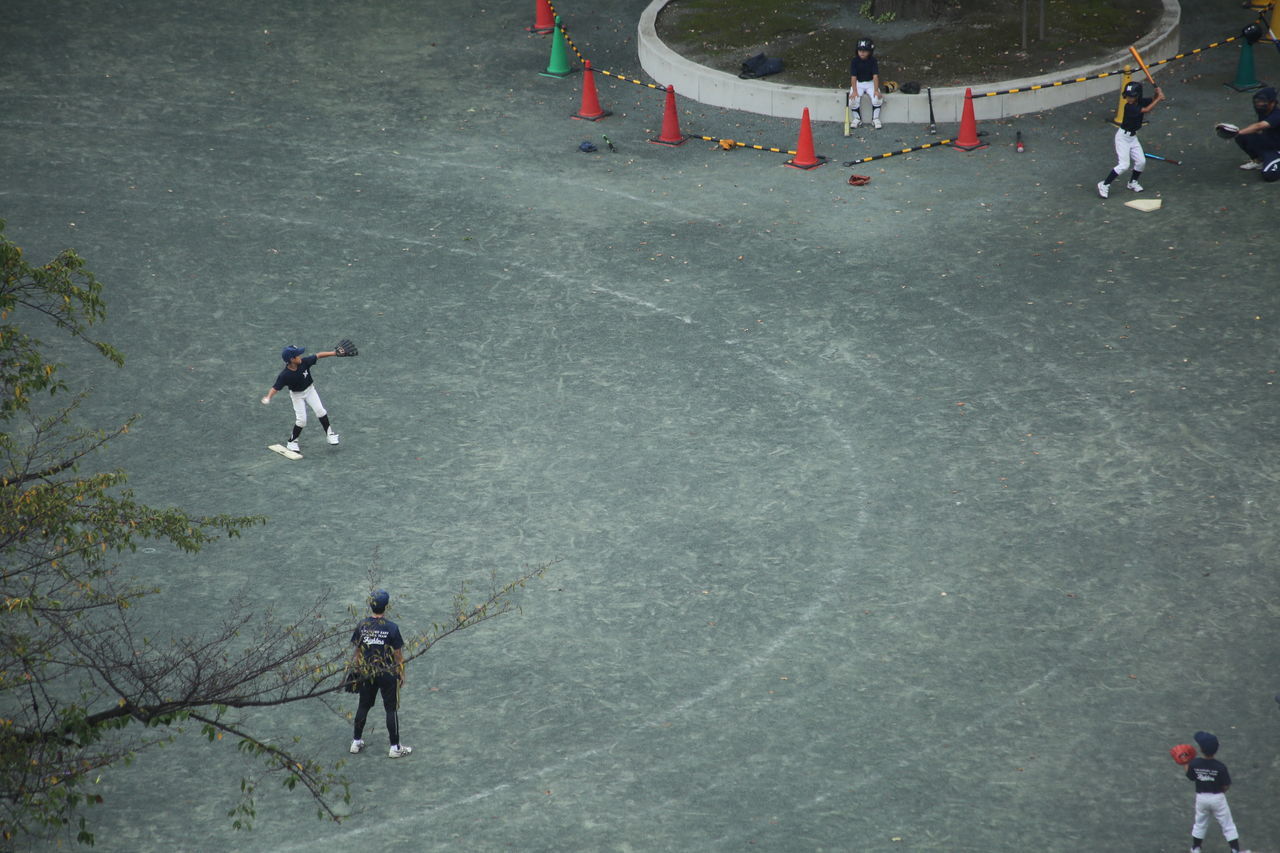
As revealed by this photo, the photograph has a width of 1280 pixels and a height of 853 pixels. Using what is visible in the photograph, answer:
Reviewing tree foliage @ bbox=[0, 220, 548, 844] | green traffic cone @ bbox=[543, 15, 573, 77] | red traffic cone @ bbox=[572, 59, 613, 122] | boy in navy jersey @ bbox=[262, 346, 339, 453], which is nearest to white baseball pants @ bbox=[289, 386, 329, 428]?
boy in navy jersey @ bbox=[262, 346, 339, 453]

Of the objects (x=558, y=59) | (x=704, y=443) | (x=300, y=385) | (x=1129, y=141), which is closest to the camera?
(x=300, y=385)

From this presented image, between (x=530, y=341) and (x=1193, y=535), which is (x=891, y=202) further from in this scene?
(x=1193, y=535)

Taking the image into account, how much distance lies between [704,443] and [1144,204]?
820cm

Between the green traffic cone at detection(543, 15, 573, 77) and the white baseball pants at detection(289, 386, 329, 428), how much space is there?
1175 centimetres

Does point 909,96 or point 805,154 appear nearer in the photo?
point 805,154

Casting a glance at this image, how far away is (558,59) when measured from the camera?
25.2 m

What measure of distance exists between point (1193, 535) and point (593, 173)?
11.3 metres

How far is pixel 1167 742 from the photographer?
10.8 metres

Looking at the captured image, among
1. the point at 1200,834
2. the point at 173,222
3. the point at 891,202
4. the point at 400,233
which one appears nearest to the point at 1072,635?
the point at 1200,834

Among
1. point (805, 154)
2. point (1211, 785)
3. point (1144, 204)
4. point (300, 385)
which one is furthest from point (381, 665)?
point (1144, 204)

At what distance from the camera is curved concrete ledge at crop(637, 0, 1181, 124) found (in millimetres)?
22484

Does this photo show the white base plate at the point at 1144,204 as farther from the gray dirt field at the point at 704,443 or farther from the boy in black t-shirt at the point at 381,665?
the boy in black t-shirt at the point at 381,665

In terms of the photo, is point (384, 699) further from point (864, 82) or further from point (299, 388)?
point (864, 82)

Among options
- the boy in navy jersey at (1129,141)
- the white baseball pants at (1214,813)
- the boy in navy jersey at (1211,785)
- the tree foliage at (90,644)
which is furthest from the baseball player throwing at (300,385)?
the boy in navy jersey at (1129,141)
